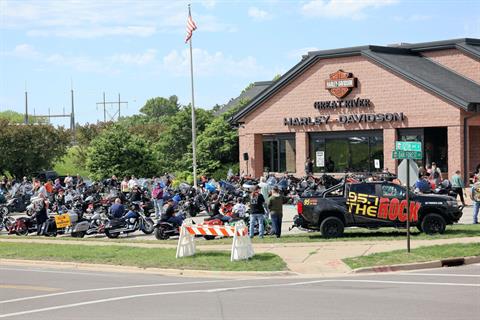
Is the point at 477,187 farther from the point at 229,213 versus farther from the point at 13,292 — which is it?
the point at 13,292

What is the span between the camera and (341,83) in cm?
4884

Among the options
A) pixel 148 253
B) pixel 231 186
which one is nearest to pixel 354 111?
pixel 231 186

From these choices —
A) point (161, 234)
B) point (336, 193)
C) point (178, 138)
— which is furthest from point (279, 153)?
point (336, 193)

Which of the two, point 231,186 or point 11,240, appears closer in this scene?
point 11,240

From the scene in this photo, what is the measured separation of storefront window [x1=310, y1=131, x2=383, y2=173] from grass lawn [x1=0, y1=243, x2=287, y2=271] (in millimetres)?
25647

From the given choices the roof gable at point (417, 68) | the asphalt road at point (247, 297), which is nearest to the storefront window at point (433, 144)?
the roof gable at point (417, 68)

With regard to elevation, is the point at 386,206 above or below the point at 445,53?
below

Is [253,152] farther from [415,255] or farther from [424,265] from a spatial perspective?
[424,265]

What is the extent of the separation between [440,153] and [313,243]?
77.2ft

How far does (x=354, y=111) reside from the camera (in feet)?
160

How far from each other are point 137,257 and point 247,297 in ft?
27.4

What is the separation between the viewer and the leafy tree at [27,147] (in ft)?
210

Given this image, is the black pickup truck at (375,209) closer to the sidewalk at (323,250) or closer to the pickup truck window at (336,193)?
the pickup truck window at (336,193)

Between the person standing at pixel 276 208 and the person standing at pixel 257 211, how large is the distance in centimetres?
30
